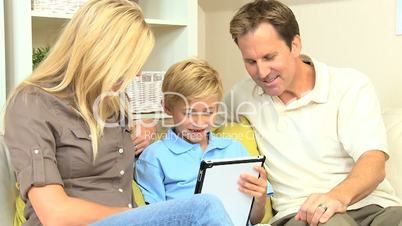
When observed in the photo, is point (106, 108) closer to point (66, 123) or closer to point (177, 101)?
point (66, 123)

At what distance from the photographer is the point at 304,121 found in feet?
5.17

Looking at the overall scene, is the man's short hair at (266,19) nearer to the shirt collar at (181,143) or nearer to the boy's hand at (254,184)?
the shirt collar at (181,143)

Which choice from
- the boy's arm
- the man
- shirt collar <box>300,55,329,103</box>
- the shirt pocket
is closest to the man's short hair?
the man

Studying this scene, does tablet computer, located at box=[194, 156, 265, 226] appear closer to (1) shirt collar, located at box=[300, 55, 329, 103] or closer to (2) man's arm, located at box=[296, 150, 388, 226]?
(2) man's arm, located at box=[296, 150, 388, 226]

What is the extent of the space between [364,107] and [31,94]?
0.91 meters

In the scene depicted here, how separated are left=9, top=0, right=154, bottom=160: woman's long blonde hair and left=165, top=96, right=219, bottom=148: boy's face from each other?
312mm

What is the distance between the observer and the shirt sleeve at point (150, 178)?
56.7 inches

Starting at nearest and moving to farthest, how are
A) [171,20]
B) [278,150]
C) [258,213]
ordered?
[258,213] → [278,150] → [171,20]

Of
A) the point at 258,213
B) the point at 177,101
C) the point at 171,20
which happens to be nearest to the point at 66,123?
the point at 177,101

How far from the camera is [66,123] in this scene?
119 centimetres

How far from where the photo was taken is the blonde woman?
108 centimetres

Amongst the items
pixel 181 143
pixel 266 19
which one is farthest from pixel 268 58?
pixel 181 143

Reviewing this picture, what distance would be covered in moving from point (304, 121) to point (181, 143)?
0.37 metres

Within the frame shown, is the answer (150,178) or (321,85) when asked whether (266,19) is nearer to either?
(321,85)
